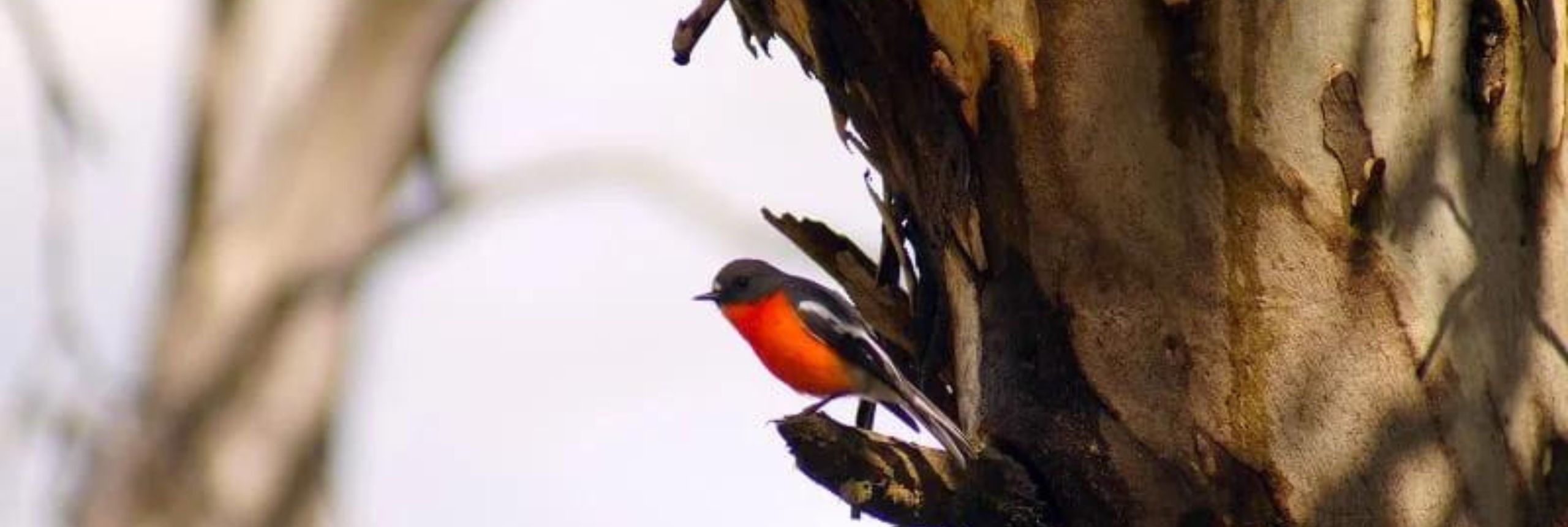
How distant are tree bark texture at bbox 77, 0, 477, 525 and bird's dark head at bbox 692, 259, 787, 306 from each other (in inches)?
46.2

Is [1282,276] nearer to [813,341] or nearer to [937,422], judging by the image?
[937,422]

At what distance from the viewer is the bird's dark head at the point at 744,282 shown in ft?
15.1

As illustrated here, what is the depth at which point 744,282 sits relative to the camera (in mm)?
4730

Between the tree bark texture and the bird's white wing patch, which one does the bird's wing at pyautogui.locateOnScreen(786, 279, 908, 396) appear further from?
the tree bark texture

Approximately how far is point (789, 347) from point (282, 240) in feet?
5.97

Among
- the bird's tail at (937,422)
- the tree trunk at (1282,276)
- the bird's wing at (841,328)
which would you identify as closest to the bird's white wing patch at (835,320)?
the bird's wing at (841,328)

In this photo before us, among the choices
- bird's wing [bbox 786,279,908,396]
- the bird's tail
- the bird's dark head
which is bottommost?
the bird's tail

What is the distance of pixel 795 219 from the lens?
3.50 metres

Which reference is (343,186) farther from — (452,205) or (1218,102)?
(1218,102)

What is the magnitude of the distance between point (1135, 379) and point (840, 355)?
1.27m

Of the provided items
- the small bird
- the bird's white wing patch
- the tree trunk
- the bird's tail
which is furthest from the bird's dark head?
the tree trunk

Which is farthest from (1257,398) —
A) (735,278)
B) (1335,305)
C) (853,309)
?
(735,278)

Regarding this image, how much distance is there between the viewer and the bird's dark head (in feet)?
15.1

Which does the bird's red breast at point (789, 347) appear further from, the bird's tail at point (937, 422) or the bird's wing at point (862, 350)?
the bird's tail at point (937, 422)
